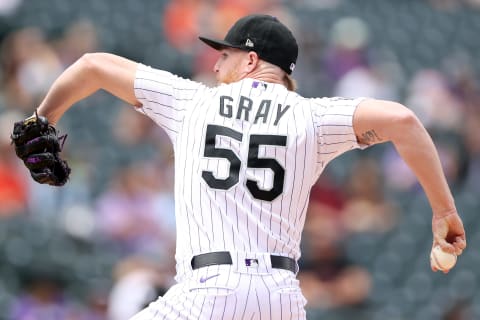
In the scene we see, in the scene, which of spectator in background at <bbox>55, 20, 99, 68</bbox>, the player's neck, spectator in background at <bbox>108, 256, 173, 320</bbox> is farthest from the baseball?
spectator in background at <bbox>55, 20, 99, 68</bbox>

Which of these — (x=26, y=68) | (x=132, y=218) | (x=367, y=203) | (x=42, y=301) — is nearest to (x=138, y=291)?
(x=42, y=301)

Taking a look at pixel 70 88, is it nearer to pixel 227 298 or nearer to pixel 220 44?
pixel 220 44

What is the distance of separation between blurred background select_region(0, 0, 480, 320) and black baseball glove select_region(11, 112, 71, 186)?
6.54 ft

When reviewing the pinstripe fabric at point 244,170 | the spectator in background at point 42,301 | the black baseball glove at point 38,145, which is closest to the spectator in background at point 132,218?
the spectator in background at point 42,301

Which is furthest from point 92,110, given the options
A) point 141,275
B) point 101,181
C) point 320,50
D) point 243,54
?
point 243,54

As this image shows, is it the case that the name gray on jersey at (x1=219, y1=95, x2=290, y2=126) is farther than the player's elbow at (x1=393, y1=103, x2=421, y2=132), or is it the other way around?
the name gray on jersey at (x1=219, y1=95, x2=290, y2=126)

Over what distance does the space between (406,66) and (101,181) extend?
419 cm

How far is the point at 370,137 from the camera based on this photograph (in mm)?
3596

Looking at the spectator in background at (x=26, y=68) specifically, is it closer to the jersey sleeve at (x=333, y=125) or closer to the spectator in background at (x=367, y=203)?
the spectator in background at (x=367, y=203)

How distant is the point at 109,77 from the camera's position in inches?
147

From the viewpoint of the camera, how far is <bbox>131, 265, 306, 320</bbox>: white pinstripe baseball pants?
3.48m

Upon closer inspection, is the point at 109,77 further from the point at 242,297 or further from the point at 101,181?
the point at 101,181

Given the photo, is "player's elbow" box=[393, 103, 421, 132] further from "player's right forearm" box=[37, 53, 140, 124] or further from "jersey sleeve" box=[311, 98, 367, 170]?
"player's right forearm" box=[37, 53, 140, 124]

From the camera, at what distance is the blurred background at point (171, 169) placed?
750cm
